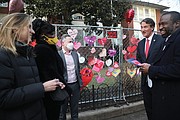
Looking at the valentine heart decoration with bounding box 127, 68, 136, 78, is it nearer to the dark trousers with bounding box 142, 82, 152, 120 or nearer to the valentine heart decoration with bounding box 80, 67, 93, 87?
the valentine heart decoration with bounding box 80, 67, 93, 87

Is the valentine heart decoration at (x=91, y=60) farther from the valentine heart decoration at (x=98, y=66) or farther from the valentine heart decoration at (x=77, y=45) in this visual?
the valentine heart decoration at (x=77, y=45)

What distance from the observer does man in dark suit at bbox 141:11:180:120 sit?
7.35 ft

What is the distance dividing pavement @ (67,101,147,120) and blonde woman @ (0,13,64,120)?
8.71 feet

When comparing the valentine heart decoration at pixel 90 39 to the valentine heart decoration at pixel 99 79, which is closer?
the valentine heart decoration at pixel 90 39

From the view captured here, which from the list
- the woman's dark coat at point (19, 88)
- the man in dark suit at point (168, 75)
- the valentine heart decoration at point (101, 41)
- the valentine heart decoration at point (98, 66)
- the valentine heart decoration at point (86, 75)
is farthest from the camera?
the valentine heart decoration at point (101, 41)

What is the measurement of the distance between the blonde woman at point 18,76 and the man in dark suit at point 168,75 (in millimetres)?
1163

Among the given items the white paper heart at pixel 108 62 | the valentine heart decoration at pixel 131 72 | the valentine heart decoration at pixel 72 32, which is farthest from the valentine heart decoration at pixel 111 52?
the valentine heart decoration at pixel 72 32

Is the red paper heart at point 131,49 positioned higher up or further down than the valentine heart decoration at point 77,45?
further down

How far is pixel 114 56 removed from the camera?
5.25m

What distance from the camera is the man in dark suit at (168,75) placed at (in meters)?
2.24

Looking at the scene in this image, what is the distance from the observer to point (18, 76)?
5.96 ft

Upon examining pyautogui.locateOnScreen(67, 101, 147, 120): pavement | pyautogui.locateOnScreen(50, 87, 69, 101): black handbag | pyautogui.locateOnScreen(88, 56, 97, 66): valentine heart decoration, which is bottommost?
pyautogui.locateOnScreen(67, 101, 147, 120): pavement

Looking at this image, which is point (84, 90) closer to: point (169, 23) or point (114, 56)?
point (114, 56)

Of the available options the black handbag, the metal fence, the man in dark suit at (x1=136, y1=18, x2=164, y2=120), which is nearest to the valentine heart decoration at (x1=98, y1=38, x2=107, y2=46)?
the metal fence
